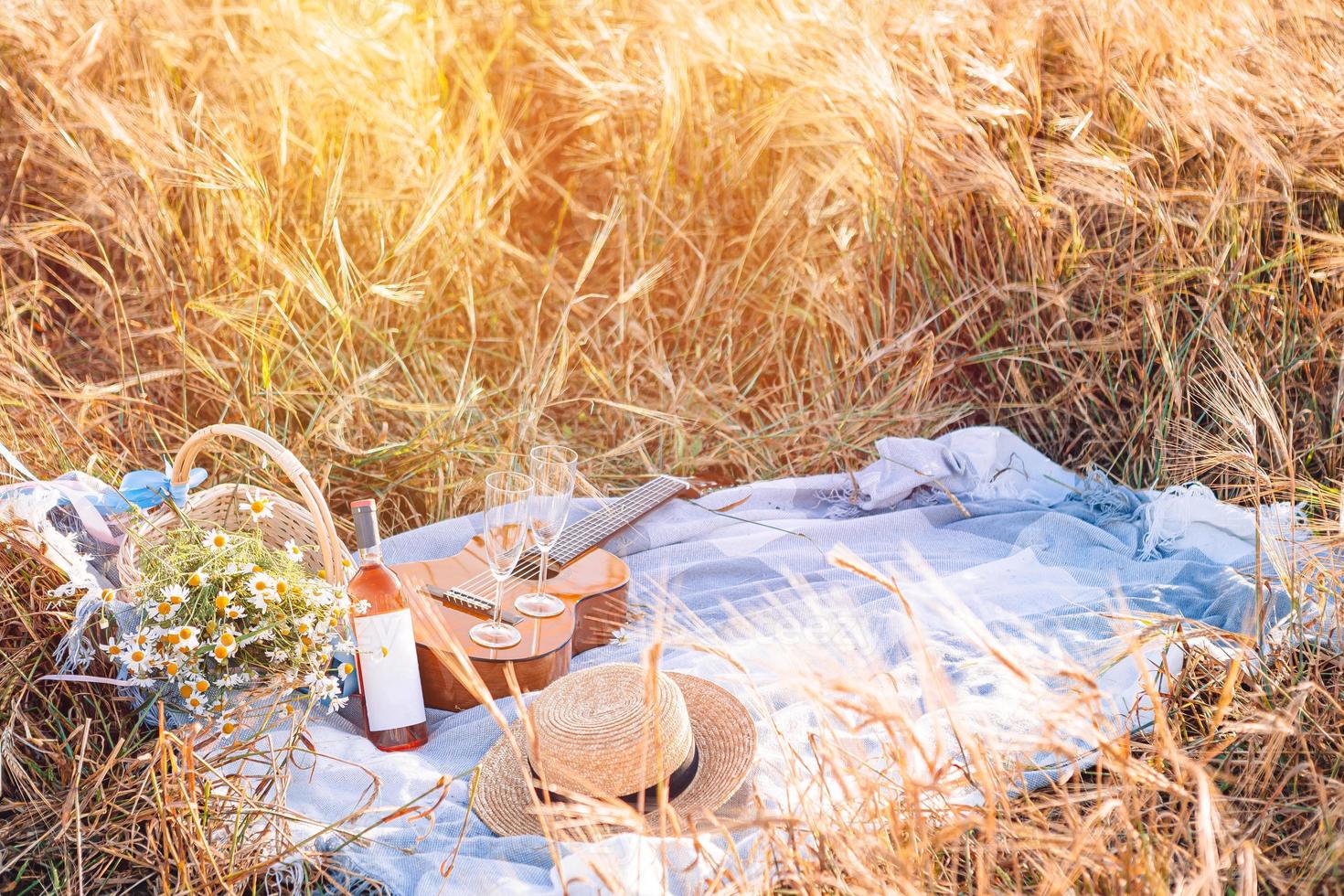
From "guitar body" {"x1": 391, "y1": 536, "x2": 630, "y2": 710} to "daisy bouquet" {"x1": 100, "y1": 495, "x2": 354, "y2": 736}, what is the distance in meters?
0.19

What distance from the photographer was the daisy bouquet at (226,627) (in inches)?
72.8

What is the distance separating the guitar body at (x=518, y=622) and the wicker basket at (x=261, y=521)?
171 millimetres

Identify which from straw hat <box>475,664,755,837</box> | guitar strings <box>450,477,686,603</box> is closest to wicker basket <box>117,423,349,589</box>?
guitar strings <box>450,477,686,603</box>

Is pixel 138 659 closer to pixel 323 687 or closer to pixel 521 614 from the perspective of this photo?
pixel 323 687

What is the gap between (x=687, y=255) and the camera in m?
3.92

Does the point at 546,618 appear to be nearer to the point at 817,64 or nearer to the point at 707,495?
the point at 707,495

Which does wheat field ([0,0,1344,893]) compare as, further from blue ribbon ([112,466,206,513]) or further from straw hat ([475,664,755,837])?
straw hat ([475,664,755,837])

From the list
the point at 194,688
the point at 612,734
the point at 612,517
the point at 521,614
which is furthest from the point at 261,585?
the point at 612,517

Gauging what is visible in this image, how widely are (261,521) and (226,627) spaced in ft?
1.92

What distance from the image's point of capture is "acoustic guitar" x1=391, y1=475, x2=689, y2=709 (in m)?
2.14

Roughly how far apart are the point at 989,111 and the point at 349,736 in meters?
2.19

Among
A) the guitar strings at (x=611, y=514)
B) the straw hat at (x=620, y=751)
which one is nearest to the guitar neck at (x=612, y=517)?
the guitar strings at (x=611, y=514)

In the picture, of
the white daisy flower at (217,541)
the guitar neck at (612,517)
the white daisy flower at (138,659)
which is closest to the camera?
the white daisy flower at (138,659)

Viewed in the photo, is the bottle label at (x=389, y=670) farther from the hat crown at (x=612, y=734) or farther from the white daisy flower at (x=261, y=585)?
the hat crown at (x=612, y=734)
